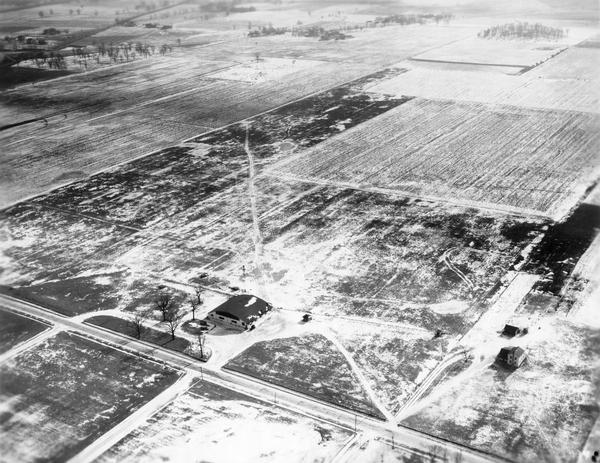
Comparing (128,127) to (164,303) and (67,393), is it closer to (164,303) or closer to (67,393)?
(164,303)

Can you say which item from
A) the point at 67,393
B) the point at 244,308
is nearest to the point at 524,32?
the point at 244,308

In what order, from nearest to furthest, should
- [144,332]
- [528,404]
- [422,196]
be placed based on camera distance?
[528,404] < [144,332] < [422,196]

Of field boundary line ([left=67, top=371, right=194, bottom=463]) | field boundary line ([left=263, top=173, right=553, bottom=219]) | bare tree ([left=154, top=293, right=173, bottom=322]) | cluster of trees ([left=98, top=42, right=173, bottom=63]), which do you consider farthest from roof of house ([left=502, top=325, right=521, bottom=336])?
cluster of trees ([left=98, top=42, right=173, bottom=63])

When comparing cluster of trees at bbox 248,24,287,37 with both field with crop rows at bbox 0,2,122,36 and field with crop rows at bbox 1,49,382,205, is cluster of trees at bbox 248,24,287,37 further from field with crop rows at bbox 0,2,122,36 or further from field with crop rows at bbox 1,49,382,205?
field with crop rows at bbox 1,49,382,205

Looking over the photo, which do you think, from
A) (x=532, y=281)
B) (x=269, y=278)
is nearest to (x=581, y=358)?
(x=532, y=281)

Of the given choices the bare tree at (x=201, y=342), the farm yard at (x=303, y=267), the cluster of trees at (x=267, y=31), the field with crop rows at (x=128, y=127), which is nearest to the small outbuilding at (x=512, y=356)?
the farm yard at (x=303, y=267)
